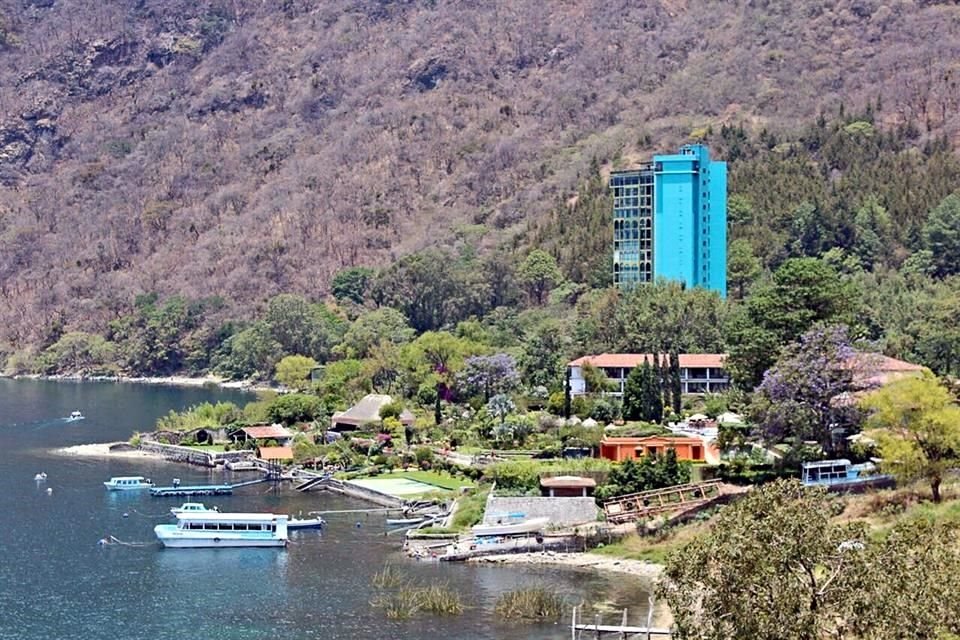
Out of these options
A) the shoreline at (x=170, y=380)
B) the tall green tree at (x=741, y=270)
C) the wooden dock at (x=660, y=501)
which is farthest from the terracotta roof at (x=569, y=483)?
the shoreline at (x=170, y=380)

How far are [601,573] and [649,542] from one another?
4.06m

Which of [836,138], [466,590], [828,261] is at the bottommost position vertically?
[466,590]

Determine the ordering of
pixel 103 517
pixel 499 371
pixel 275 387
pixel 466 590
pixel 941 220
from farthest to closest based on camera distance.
A: pixel 275 387
pixel 941 220
pixel 499 371
pixel 103 517
pixel 466 590

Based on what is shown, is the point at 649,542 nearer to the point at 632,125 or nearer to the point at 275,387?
the point at 275,387

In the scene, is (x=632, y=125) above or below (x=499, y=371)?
above

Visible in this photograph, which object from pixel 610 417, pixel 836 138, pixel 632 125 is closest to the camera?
pixel 610 417

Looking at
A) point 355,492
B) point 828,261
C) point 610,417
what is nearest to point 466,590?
point 355,492

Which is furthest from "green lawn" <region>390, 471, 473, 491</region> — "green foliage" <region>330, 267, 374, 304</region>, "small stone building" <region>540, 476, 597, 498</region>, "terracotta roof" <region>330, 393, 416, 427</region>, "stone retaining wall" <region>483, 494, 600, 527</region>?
"green foliage" <region>330, 267, 374, 304</region>

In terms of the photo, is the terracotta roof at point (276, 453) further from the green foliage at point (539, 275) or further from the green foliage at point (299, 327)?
the green foliage at point (539, 275)

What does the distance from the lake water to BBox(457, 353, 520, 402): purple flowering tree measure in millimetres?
19357

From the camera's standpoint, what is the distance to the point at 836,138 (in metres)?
160

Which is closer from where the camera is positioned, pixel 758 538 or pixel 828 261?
pixel 758 538

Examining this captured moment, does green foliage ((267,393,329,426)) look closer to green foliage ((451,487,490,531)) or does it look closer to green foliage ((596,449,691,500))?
green foliage ((451,487,490,531))

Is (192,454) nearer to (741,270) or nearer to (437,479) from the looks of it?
(437,479)
